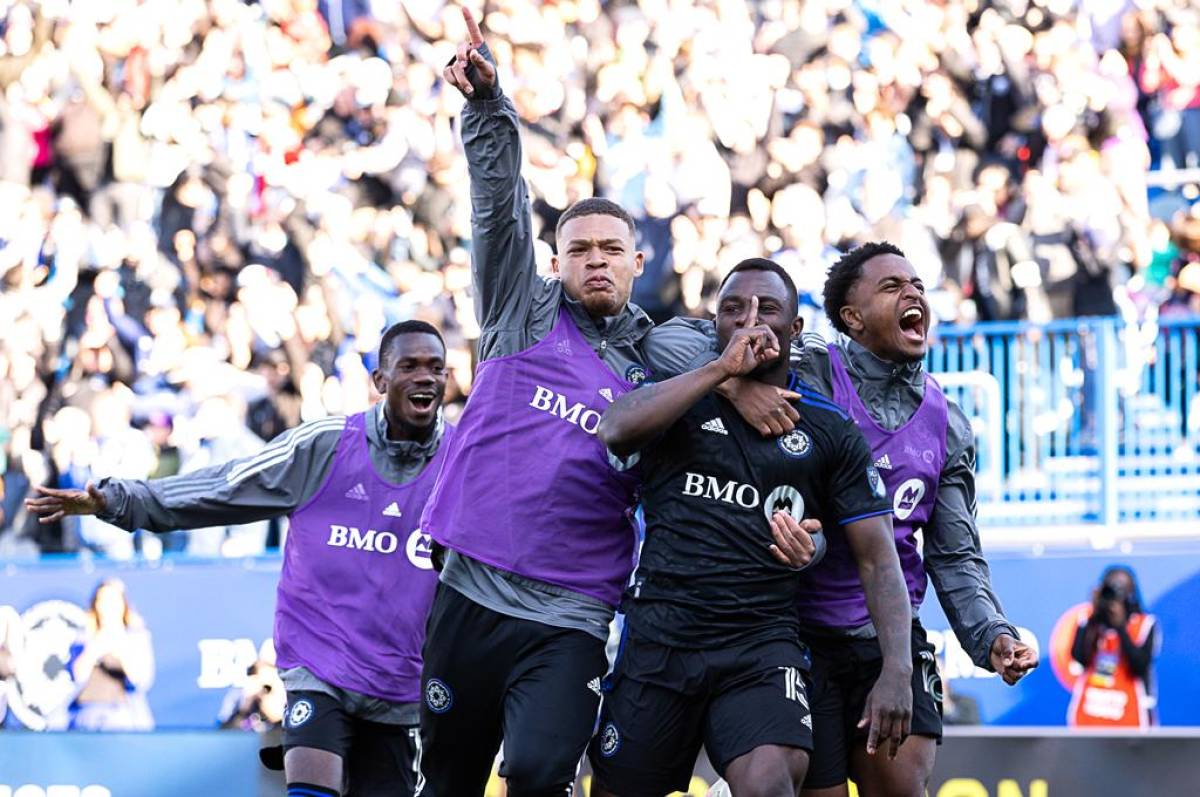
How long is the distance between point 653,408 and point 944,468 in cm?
138

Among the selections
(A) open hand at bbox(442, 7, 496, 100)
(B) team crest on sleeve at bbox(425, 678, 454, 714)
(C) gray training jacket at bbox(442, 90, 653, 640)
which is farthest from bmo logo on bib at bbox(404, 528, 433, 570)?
(A) open hand at bbox(442, 7, 496, 100)

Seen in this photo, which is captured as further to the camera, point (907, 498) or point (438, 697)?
point (907, 498)

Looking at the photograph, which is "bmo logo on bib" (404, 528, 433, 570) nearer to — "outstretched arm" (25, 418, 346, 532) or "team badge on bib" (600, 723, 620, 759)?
"outstretched arm" (25, 418, 346, 532)

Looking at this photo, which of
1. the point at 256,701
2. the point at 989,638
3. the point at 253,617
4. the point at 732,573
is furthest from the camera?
the point at 253,617

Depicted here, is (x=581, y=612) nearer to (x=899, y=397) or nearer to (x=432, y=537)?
(x=432, y=537)

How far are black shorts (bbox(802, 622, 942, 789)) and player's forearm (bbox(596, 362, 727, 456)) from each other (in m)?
0.98

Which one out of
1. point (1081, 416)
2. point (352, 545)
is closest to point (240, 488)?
point (352, 545)

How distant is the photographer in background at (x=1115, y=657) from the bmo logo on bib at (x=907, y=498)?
184 inches

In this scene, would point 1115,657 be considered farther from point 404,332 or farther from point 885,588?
point 885,588

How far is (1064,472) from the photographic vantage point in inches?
427

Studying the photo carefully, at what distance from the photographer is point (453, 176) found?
1350 centimetres

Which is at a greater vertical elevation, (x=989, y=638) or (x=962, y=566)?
(x=962, y=566)

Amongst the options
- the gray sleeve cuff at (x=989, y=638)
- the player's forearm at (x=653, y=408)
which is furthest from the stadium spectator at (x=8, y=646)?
the gray sleeve cuff at (x=989, y=638)

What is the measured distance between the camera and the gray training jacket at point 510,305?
5945 millimetres
